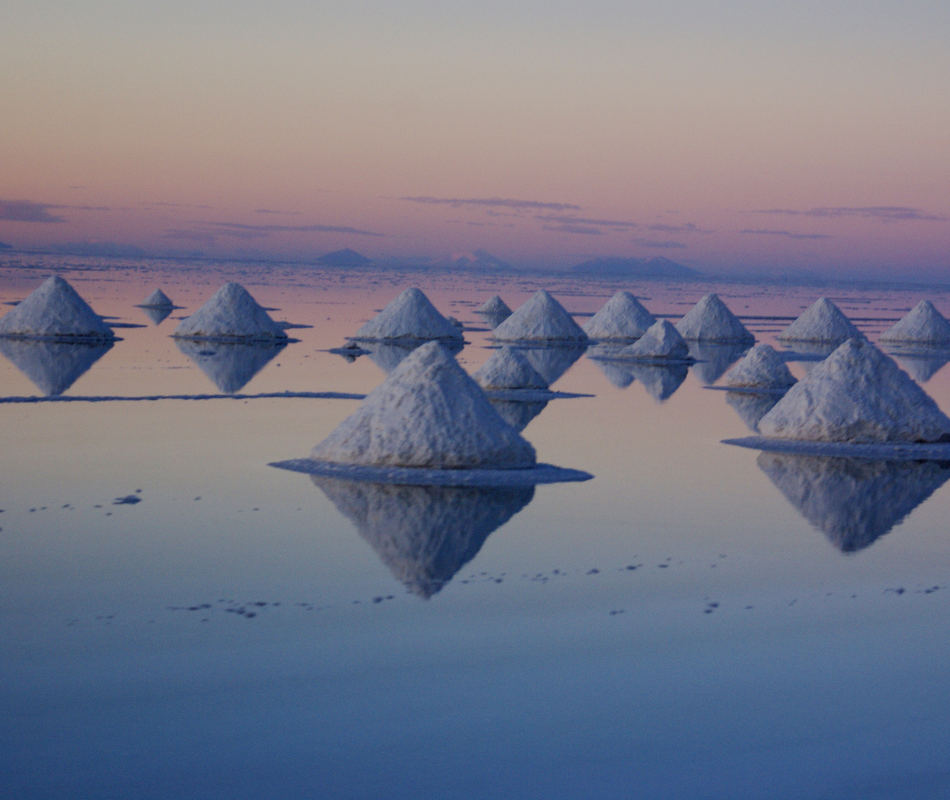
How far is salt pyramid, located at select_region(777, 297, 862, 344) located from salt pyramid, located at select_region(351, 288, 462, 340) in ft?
44.1

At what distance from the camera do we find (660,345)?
33.6m

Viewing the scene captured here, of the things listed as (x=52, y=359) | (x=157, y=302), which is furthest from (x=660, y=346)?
(x=157, y=302)

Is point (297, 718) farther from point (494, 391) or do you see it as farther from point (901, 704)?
point (494, 391)

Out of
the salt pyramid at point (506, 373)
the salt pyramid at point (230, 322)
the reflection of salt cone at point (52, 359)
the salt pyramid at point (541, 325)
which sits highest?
the salt pyramid at point (541, 325)

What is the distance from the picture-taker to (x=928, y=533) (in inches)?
478

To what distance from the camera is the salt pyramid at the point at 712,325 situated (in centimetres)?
4269

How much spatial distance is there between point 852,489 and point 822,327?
31536mm

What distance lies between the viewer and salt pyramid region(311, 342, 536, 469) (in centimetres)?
1368

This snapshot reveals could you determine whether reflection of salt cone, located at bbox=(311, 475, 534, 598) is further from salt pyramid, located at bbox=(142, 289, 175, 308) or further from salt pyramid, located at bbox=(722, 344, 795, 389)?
salt pyramid, located at bbox=(142, 289, 175, 308)

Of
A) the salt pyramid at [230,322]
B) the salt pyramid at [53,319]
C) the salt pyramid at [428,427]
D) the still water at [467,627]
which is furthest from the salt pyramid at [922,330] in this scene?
the salt pyramid at [428,427]

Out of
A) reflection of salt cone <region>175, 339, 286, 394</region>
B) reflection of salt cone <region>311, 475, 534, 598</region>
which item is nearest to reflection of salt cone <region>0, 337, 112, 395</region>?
reflection of salt cone <region>175, 339, 286, 394</region>

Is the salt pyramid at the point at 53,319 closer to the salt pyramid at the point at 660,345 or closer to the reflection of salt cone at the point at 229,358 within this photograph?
the reflection of salt cone at the point at 229,358

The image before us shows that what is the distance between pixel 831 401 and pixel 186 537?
30.6 ft

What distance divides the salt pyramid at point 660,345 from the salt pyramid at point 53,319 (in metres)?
12.7
